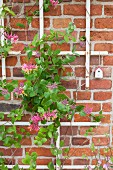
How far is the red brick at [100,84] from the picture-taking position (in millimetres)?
1942

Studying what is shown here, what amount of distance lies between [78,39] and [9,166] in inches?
38.4

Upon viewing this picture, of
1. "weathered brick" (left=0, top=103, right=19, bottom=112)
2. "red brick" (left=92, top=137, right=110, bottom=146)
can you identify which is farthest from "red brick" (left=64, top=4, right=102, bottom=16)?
"red brick" (left=92, top=137, right=110, bottom=146)

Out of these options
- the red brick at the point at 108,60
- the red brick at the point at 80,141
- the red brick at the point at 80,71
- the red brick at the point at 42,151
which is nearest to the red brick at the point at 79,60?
the red brick at the point at 80,71

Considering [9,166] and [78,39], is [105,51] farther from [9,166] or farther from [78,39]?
[9,166]

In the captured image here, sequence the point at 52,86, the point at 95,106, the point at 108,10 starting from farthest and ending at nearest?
the point at 95,106
the point at 108,10
the point at 52,86

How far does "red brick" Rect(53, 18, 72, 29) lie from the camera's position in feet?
6.15

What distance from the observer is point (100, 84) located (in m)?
1.95

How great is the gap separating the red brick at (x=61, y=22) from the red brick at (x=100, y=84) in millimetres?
403

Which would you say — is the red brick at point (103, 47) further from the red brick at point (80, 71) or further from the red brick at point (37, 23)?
the red brick at point (37, 23)

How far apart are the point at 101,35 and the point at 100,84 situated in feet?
1.03

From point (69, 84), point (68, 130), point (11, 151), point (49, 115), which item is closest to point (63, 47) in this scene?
point (69, 84)

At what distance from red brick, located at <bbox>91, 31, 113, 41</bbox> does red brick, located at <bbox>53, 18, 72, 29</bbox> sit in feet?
0.57

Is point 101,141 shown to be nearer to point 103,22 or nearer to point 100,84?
point 100,84

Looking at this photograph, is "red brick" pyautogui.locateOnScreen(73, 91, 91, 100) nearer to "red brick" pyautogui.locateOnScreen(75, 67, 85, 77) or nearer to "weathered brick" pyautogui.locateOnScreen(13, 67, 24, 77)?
"red brick" pyautogui.locateOnScreen(75, 67, 85, 77)
